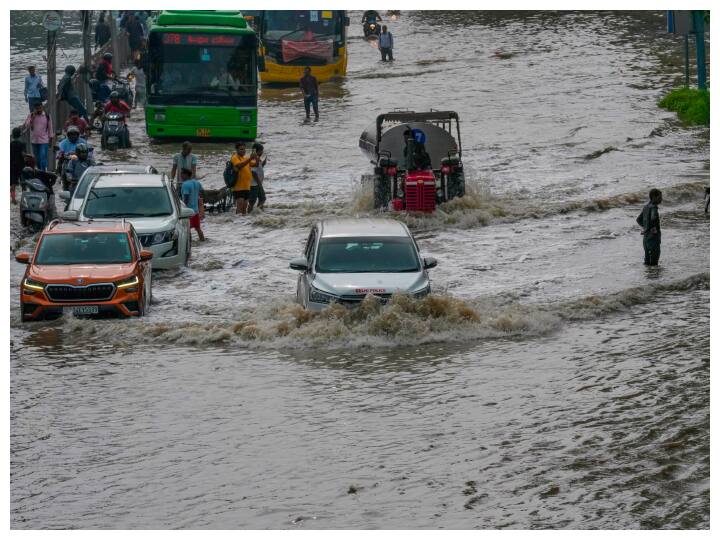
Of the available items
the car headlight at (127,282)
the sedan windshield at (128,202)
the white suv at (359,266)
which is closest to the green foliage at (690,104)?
the sedan windshield at (128,202)

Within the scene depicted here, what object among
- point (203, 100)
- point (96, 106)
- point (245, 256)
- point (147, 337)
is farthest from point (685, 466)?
point (96, 106)

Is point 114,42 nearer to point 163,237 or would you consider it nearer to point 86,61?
point 86,61

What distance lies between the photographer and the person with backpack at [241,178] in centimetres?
2998

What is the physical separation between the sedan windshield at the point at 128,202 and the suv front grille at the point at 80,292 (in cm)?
396

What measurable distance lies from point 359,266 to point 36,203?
9173 millimetres

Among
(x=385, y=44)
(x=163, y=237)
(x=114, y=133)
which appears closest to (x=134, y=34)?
(x=385, y=44)

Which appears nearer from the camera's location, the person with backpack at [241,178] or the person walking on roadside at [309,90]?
the person with backpack at [241,178]

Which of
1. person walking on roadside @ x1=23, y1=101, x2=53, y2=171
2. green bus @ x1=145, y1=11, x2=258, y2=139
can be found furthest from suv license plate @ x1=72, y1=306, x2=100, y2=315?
green bus @ x1=145, y1=11, x2=258, y2=139

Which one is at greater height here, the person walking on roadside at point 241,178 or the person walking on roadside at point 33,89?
the person walking on roadside at point 33,89

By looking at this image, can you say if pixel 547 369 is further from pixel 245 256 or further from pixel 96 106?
pixel 96 106

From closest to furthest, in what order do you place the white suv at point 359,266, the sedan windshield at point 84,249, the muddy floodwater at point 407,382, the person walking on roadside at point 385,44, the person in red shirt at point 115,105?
the muddy floodwater at point 407,382 < the white suv at point 359,266 < the sedan windshield at point 84,249 < the person in red shirt at point 115,105 < the person walking on roadside at point 385,44

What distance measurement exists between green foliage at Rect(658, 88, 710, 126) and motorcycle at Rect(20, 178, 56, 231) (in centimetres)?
2097

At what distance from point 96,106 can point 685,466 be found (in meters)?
29.5

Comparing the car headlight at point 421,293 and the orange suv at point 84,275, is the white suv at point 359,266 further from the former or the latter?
the orange suv at point 84,275
